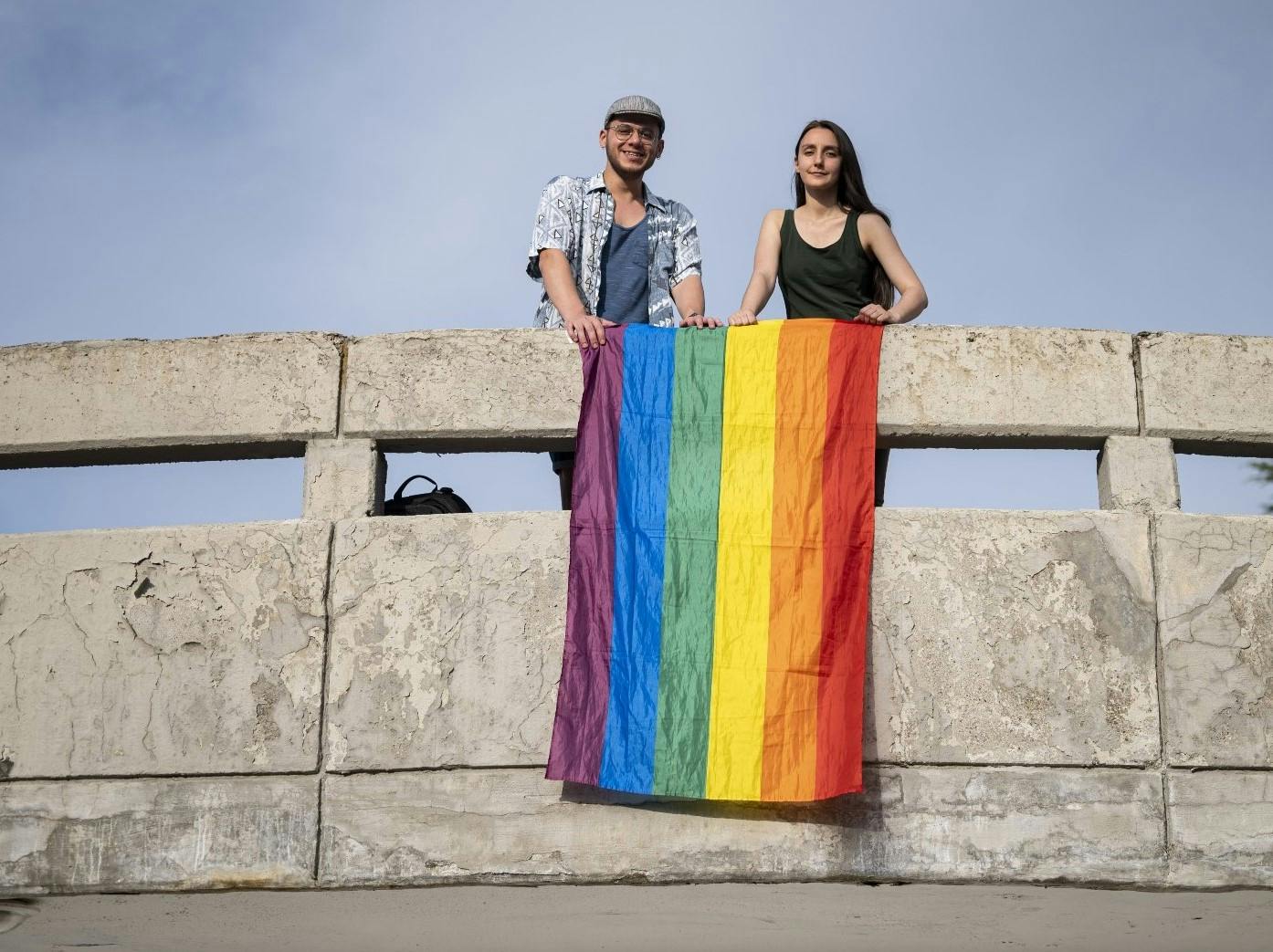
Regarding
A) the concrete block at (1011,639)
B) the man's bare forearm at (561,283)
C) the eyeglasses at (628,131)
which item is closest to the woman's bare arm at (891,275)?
the concrete block at (1011,639)

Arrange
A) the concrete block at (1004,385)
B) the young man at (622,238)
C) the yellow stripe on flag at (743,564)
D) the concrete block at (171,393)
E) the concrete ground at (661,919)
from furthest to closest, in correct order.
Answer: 1. the young man at (622,238)
2. the concrete block at (171,393)
3. the concrete block at (1004,385)
4. the yellow stripe on flag at (743,564)
5. the concrete ground at (661,919)

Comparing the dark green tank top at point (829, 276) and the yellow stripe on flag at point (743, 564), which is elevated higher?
the dark green tank top at point (829, 276)

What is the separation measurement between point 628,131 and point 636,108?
9 cm

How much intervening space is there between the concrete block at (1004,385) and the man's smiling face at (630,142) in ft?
3.78

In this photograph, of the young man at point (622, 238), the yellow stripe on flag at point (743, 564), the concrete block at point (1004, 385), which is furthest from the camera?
the young man at point (622, 238)

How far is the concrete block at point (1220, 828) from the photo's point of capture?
14.2 ft

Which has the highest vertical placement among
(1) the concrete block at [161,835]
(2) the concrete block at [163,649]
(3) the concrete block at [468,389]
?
(3) the concrete block at [468,389]

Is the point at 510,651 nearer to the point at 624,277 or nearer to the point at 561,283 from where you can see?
the point at 561,283

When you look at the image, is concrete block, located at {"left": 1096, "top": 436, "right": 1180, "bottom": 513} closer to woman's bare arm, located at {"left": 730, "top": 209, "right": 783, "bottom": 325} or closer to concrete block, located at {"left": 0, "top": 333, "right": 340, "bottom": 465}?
woman's bare arm, located at {"left": 730, "top": 209, "right": 783, "bottom": 325}

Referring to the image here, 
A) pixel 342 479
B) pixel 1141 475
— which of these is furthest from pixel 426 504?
pixel 1141 475

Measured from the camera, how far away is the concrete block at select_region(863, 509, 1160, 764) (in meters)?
4.45

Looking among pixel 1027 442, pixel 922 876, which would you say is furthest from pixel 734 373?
pixel 922 876

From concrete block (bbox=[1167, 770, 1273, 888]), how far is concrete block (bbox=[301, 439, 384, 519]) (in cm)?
278

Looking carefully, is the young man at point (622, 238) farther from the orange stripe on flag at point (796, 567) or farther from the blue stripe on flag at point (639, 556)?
the orange stripe on flag at point (796, 567)
